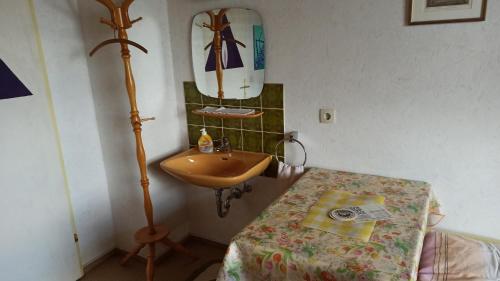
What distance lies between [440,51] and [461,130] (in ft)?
1.27

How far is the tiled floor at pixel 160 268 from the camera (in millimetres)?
2373

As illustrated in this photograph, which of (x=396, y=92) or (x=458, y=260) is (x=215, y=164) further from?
(x=458, y=260)

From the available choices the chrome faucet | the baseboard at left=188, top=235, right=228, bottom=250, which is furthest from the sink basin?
the baseboard at left=188, top=235, right=228, bottom=250

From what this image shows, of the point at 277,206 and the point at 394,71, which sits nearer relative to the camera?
the point at 277,206

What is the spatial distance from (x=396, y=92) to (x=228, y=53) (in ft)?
3.33

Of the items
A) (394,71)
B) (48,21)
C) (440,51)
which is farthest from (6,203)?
(440,51)

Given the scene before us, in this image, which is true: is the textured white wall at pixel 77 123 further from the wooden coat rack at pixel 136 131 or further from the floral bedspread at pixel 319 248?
the floral bedspread at pixel 319 248

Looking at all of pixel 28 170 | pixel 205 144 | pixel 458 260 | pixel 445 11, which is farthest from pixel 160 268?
pixel 445 11

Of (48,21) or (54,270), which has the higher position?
(48,21)

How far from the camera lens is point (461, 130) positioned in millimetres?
1686

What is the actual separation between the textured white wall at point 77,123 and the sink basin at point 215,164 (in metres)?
0.53

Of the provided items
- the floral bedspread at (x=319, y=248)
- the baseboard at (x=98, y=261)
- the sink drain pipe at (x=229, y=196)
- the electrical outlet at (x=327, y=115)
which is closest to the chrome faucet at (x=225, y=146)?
the sink drain pipe at (x=229, y=196)

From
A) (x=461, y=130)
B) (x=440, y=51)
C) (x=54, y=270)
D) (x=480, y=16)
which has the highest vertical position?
(x=480, y=16)

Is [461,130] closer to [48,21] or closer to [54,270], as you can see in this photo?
[48,21]
